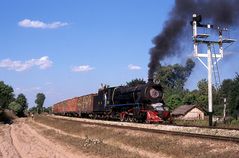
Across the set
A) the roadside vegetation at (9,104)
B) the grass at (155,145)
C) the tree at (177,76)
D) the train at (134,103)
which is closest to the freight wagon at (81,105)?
the train at (134,103)

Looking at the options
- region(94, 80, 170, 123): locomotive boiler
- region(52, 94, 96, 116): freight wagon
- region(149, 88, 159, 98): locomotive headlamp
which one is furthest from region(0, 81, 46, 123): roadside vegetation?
region(149, 88, 159, 98): locomotive headlamp

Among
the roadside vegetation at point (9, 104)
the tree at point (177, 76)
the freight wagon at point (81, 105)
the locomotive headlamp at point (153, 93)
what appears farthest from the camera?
the tree at point (177, 76)

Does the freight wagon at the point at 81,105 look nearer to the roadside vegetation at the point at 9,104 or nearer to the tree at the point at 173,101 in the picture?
the roadside vegetation at the point at 9,104

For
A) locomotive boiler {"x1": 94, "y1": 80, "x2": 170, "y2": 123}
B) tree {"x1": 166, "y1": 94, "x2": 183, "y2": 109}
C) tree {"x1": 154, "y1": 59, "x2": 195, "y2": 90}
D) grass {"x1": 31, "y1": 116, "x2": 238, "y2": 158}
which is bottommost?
grass {"x1": 31, "y1": 116, "x2": 238, "y2": 158}

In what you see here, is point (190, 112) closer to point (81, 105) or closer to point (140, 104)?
point (81, 105)

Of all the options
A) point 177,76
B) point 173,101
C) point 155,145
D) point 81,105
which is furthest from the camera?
point 177,76

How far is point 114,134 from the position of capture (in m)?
27.9

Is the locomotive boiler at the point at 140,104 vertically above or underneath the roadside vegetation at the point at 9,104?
A: underneath

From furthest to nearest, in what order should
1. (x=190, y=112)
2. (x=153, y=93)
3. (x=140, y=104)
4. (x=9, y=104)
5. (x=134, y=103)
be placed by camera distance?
(x=9, y=104) → (x=190, y=112) → (x=134, y=103) → (x=140, y=104) → (x=153, y=93)

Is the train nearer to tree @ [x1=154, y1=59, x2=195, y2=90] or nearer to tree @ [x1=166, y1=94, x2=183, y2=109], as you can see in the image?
tree @ [x1=166, y1=94, x2=183, y2=109]

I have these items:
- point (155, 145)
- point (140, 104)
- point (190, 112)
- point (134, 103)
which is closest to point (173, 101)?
point (190, 112)

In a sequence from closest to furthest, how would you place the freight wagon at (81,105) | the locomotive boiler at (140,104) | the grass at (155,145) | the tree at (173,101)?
1. the grass at (155,145)
2. the locomotive boiler at (140,104)
3. the freight wagon at (81,105)
4. the tree at (173,101)

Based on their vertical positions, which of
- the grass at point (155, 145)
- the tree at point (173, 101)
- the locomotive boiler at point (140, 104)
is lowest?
the grass at point (155, 145)

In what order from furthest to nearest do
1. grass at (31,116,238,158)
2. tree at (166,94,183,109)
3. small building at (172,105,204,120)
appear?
1. tree at (166,94,183,109)
2. small building at (172,105,204,120)
3. grass at (31,116,238,158)
